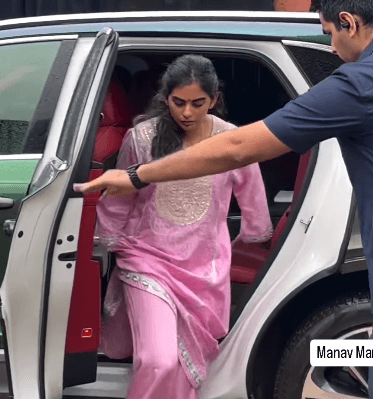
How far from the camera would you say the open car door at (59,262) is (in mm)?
2672

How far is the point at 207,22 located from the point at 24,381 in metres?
1.28

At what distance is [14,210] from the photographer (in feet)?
9.41

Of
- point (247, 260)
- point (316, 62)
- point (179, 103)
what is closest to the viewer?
point (316, 62)

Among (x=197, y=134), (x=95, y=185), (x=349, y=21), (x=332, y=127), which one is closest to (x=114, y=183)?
(x=95, y=185)

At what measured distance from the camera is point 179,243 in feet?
10.3

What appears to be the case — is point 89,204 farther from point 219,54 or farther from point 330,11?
point 330,11

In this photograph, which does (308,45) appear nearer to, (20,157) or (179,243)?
(179,243)

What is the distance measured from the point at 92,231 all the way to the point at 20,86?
0.58 meters

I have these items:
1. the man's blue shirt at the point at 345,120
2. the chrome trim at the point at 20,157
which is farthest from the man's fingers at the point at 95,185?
the chrome trim at the point at 20,157

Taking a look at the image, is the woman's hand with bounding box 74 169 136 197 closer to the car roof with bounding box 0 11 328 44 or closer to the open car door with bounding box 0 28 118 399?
the open car door with bounding box 0 28 118 399

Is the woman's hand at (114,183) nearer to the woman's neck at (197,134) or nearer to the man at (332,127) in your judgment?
the man at (332,127)

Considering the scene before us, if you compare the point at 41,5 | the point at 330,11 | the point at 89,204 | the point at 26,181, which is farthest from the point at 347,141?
the point at 41,5

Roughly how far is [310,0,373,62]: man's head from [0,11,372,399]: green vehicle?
94 cm

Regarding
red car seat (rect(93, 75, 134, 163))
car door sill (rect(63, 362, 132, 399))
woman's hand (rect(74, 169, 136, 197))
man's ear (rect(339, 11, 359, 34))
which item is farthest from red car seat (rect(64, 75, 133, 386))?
man's ear (rect(339, 11, 359, 34))
